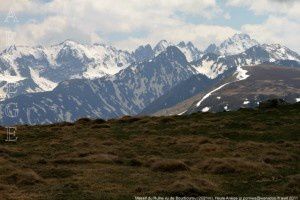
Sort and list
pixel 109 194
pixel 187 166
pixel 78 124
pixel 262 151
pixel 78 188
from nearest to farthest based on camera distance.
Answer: pixel 109 194 < pixel 78 188 < pixel 187 166 < pixel 262 151 < pixel 78 124

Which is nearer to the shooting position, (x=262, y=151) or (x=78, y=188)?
(x=78, y=188)

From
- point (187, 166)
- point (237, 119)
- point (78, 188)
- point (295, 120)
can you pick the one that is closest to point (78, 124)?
point (237, 119)

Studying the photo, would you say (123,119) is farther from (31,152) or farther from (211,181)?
(211,181)

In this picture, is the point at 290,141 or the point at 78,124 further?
the point at 78,124

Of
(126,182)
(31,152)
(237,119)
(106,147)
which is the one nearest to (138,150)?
(106,147)

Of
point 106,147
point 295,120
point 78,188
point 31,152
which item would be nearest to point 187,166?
point 78,188

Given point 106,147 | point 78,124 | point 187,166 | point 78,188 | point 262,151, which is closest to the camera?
point 78,188

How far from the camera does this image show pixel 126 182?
32.9m

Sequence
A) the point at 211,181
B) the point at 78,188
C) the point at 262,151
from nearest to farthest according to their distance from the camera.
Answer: the point at 78,188 < the point at 211,181 < the point at 262,151

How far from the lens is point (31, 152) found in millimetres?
47062

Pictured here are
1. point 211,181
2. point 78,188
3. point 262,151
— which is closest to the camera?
point 78,188

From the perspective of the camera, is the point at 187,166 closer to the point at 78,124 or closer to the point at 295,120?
the point at 295,120

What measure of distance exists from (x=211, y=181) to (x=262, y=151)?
14.2 metres

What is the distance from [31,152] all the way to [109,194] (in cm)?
2043
